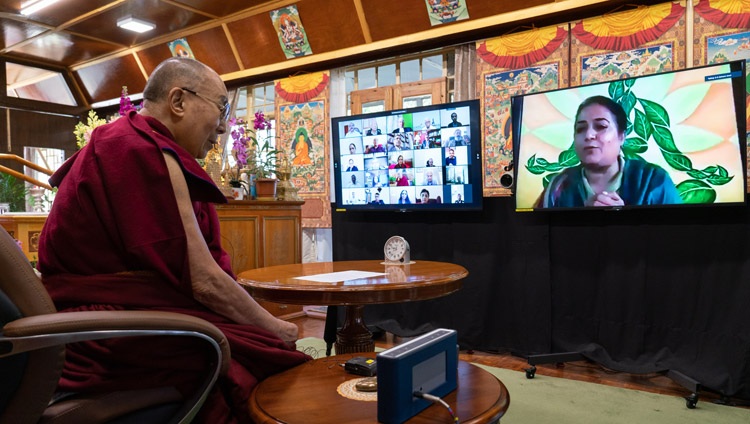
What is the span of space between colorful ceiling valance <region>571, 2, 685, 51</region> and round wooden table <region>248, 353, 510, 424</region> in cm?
310

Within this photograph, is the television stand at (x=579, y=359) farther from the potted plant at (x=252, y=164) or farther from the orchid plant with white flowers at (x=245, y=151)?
the orchid plant with white flowers at (x=245, y=151)

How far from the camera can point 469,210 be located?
159 inches

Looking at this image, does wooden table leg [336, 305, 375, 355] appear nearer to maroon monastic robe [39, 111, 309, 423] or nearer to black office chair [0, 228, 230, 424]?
maroon monastic robe [39, 111, 309, 423]

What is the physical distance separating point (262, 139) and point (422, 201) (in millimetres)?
2409

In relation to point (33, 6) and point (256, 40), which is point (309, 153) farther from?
point (33, 6)

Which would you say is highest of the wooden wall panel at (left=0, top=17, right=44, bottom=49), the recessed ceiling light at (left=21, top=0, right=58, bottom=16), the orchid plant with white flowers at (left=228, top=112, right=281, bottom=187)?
the recessed ceiling light at (left=21, top=0, right=58, bottom=16)

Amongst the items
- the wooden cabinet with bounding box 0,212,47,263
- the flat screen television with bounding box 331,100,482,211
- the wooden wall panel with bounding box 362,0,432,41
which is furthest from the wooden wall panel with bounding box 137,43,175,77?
the wooden cabinet with bounding box 0,212,47,263

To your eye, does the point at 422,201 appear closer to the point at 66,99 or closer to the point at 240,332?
the point at 240,332

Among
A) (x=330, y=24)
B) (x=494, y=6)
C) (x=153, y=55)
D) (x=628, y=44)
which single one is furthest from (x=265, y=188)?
(x=153, y=55)

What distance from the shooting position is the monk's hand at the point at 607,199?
128 inches

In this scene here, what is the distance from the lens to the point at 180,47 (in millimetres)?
6273

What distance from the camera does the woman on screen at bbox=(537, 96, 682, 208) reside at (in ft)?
10.3

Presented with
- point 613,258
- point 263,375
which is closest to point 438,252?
point 613,258

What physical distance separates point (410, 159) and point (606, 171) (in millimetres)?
1529
